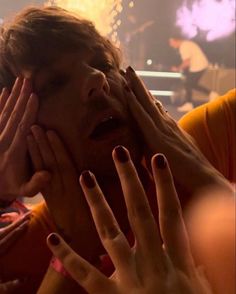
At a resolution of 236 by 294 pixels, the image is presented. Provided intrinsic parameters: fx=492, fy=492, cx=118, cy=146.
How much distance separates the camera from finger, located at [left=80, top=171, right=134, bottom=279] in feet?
1.20

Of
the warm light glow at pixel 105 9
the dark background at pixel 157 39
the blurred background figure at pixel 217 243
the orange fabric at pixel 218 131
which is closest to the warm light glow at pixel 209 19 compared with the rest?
the dark background at pixel 157 39

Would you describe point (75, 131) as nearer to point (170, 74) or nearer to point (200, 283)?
point (200, 283)

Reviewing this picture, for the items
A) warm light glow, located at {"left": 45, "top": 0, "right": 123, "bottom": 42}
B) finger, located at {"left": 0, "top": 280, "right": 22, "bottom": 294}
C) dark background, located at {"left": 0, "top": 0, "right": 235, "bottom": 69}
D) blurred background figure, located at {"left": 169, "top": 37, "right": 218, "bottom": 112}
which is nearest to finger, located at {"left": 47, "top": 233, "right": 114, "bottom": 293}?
finger, located at {"left": 0, "top": 280, "right": 22, "bottom": 294}

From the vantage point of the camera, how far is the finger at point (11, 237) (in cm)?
73

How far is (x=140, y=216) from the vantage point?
38 centimetres

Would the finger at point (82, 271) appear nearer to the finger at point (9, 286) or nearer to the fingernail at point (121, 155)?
the fingernail at point (121, 155)

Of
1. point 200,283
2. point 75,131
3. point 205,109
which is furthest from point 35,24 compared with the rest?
point 200,283

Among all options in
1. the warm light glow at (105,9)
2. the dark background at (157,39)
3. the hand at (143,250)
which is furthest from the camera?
the dark background at (157,39)

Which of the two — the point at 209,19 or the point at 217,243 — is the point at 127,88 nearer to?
the point at 217,243

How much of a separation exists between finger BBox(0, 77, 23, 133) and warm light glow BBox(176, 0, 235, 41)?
1048mm

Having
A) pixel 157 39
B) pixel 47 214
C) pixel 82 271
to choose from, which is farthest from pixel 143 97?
pixel 157 39

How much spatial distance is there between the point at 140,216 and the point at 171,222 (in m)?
0.02

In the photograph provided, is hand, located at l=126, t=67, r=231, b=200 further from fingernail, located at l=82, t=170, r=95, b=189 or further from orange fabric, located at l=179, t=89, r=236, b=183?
fingernail, located at l=82, t=170, r=95, b=189

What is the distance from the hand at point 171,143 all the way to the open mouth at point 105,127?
3 centimetres
